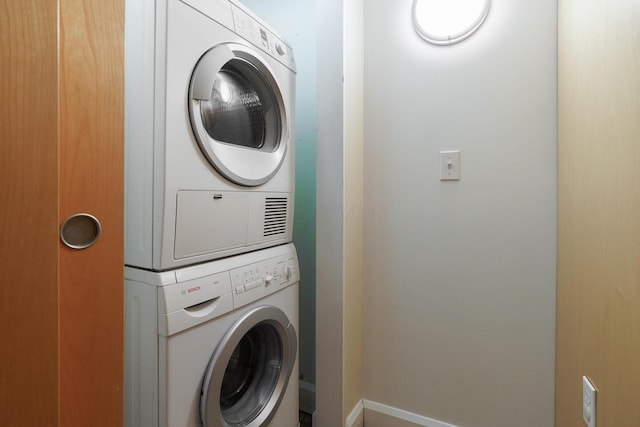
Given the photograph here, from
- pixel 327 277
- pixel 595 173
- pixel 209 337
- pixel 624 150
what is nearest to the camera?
pixel 624 150

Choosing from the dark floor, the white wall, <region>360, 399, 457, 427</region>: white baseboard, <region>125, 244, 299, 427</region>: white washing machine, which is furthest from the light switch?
the dark floor

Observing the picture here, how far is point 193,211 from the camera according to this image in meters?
0.88

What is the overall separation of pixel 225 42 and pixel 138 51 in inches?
9.1

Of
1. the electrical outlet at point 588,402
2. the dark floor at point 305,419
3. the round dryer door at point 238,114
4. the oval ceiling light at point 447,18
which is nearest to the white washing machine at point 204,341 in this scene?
the round dryer door at point 238,114

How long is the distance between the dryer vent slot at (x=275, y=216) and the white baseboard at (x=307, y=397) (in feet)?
2.92

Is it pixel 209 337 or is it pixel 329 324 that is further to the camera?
pixel 329 324

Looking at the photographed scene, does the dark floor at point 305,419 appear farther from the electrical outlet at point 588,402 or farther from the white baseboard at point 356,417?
the electrical outlet at point 588,402

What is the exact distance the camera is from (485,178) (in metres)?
1.28

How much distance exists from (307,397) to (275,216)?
1017 mm

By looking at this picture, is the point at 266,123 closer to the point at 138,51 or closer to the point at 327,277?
the point at 138,51

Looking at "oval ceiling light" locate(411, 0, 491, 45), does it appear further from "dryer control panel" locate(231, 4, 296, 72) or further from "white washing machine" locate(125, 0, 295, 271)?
"white washing machine" locate(125, 0, 295, 271)

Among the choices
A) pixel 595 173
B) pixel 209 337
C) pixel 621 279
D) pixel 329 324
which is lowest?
pixel 329 324

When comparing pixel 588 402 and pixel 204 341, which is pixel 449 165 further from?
pixel 204 341

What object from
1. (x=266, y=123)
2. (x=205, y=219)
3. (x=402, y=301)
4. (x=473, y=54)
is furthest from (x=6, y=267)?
(x=473, y=54)
